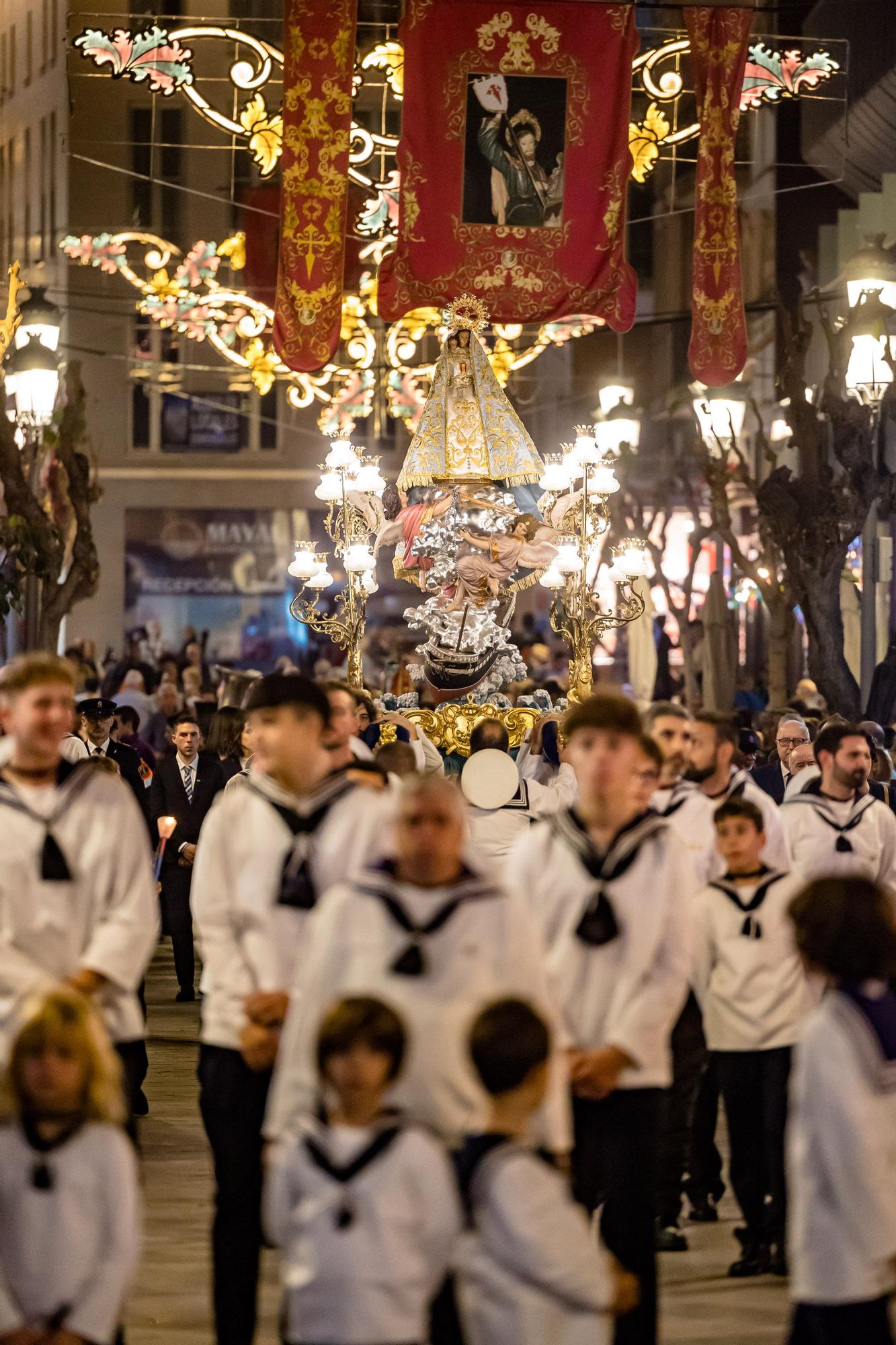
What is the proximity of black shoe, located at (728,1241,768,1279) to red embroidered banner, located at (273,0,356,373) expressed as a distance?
8.31 metres

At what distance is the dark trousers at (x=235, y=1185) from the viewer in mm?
5742

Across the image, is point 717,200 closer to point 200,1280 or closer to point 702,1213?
point 702,1213

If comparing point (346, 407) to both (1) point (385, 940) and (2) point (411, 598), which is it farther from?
(2) point (411, 598)

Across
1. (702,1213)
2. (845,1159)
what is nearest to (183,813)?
(702,1213)

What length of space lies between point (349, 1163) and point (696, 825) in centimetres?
375

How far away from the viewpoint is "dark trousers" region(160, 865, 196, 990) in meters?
13.5

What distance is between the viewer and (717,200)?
1439 centimetres

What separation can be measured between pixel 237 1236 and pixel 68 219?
100 ft

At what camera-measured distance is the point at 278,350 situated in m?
14.4

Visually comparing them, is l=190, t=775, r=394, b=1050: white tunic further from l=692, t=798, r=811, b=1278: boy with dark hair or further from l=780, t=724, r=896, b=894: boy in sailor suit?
l=780, t=724, r=896, b=894: boy in sailor suit

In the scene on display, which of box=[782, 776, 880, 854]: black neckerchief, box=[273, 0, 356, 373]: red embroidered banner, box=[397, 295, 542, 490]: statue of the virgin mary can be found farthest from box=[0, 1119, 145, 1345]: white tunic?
box=[273, 0, 356, 373]: red embroidered banner

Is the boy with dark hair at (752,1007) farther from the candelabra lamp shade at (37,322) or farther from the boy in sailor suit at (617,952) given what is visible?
the candelabra lamp shade at (37,322)

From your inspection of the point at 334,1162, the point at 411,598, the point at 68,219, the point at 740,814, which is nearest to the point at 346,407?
the point at 740,814

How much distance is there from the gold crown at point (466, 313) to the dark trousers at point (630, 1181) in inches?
358
